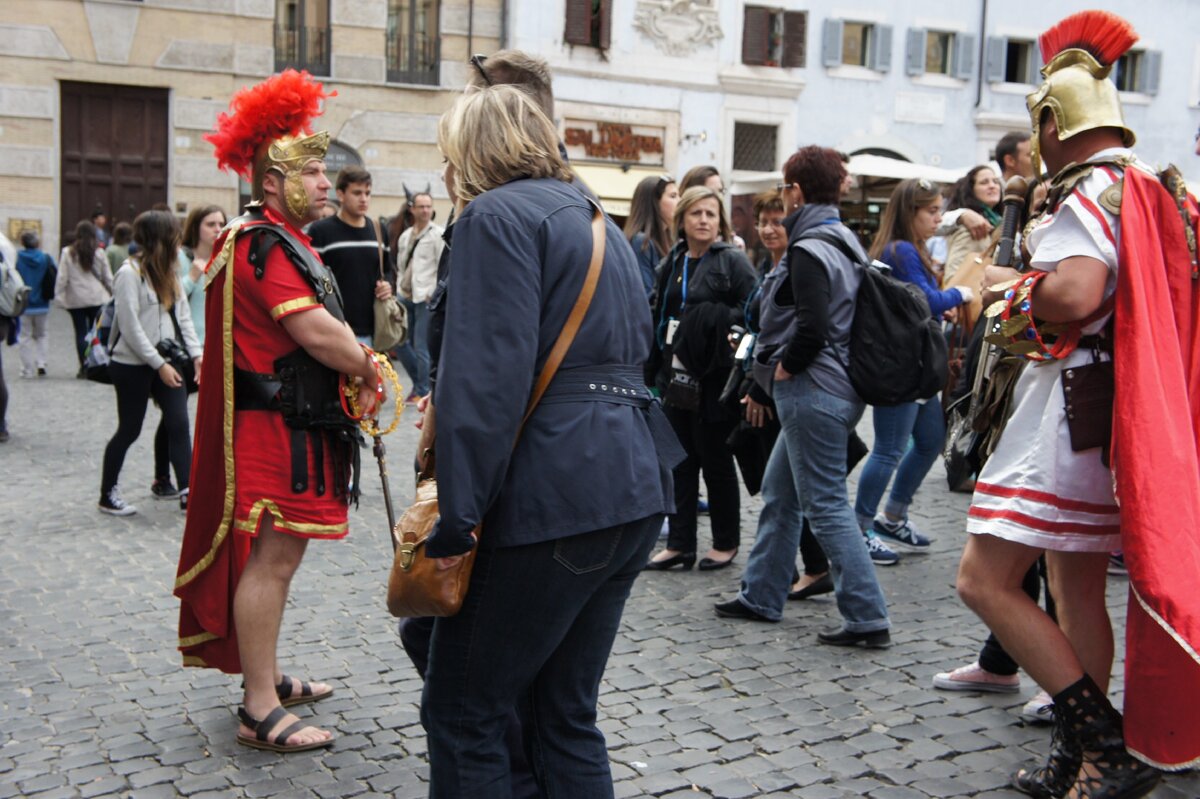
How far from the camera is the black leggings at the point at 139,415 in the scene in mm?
7617

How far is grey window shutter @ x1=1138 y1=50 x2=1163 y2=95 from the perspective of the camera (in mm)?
29812

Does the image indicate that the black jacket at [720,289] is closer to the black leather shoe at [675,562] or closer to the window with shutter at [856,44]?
the black leather shoe at [675,562]

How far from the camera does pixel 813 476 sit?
5.15 meters

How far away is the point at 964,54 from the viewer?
28.4 m

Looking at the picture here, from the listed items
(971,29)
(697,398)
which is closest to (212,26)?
(971,29)

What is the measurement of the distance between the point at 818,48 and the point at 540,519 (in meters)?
26.5

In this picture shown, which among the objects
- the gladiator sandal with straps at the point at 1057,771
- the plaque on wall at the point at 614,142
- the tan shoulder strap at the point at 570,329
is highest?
the plaque on wall at the point at 614,142

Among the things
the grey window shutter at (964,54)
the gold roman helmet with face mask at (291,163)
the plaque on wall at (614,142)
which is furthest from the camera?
the grey window shutter at (964,54)

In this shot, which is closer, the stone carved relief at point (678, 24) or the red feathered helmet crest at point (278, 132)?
the red feathered helmet crest at point (278, 132)

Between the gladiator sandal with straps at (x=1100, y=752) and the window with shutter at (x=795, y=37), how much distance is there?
25.0 meters

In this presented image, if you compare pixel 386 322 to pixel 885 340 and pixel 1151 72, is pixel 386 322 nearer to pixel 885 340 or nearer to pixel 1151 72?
pixel 885 340

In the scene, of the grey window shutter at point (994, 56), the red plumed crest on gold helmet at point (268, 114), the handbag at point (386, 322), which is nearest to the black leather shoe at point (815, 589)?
the red plumed crest on gold helmet at point (268, 114)

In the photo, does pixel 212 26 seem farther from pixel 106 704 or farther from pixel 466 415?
pixel 466 415

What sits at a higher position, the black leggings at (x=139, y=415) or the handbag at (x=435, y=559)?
A: the handbag at (x=435, y=559)
